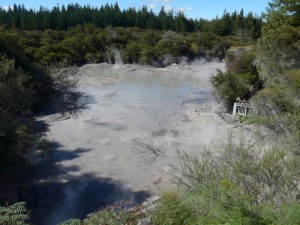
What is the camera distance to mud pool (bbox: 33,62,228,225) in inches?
581

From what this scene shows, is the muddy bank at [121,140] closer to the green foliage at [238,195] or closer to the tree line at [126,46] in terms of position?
the green foliage at [238,195]

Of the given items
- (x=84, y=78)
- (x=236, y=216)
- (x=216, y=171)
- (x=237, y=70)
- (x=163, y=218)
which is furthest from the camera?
(x=84, y=78)

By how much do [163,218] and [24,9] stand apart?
311 ft

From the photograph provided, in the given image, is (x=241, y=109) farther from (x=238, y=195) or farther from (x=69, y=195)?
(x=238, y=195)

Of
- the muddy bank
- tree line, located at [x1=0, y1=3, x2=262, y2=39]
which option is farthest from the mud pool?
tree line, located at [x1=0, y1=3, x2=262, y2=39]

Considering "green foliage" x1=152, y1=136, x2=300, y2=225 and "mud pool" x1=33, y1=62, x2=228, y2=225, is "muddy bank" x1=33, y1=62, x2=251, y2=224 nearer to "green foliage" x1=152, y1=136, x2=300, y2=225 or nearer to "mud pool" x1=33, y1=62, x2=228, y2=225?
"mud pool" x1=33, y1=62, x2=228, y2=225

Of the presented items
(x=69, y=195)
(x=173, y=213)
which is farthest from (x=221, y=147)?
(x=173, y=213)

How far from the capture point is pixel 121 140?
66.8 feet

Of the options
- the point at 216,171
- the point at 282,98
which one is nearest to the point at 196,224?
the point at 216,171

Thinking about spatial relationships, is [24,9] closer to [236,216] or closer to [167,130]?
[167,130]

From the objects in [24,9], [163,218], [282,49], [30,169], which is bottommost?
[30,169]

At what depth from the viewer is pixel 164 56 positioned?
49625 millimetres

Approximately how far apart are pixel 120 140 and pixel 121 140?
58mm

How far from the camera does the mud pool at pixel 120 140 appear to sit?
48.4ft
